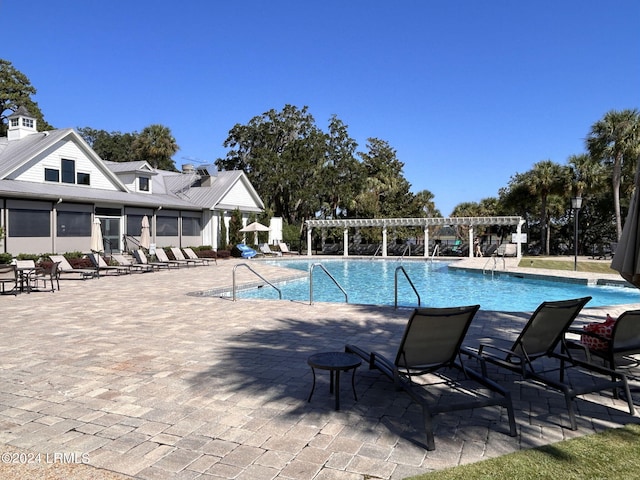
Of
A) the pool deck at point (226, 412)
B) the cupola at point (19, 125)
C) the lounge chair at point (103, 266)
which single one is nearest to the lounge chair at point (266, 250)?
the lounge chair at point (103, 266)

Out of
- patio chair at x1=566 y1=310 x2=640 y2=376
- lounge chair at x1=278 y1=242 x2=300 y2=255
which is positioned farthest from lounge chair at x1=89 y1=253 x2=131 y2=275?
patio chair at x1=566 y1=310 x2=640 y2=376

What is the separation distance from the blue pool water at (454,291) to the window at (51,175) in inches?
524

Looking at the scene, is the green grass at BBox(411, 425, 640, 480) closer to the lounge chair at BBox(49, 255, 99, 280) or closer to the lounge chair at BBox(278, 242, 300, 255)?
the lounge chair at BBox(49, 255, 99, 280)

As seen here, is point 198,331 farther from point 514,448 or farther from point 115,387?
point 514,448

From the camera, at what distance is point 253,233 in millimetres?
31812

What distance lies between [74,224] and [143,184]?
6.93m

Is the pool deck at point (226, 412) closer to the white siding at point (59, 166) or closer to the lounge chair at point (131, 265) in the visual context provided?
the lounge chair at point (131, 265)

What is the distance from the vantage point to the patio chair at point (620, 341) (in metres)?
4.21

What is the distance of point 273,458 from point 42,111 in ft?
154

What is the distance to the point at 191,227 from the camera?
2841 cm

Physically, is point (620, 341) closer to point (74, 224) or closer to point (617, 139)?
point (74, 224)

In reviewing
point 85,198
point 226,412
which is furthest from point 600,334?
point 85,198

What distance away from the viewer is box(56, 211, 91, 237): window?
66.9ft

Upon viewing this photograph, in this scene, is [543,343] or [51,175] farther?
[51,175]
